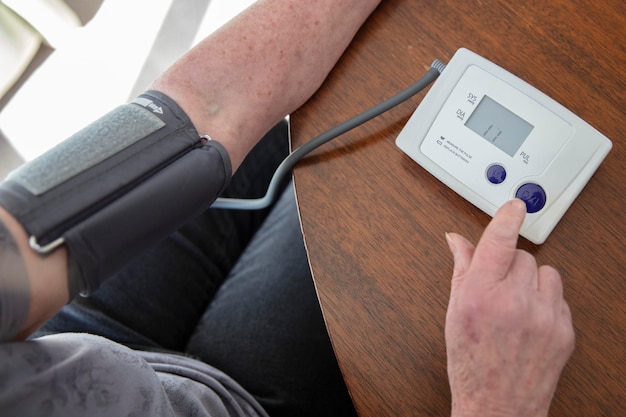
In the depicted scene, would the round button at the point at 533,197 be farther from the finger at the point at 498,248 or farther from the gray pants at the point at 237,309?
the gray pants at the point at 237,309

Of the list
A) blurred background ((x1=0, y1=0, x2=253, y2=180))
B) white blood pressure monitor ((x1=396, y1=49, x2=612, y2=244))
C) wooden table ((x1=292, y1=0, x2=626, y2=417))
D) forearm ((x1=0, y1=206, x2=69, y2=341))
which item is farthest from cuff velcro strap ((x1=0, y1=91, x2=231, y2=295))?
blurred background ((x1=0, y1=0, x2=253, y2=180))

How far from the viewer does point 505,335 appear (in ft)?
1.71

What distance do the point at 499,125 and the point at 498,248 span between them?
0.49ft

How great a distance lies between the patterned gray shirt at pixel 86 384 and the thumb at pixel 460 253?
32 cm

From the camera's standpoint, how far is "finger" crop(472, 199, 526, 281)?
52cm

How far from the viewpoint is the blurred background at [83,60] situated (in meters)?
1.43

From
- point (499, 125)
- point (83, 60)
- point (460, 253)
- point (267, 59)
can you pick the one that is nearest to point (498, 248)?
point (460, 253)

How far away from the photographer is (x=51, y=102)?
57.8 inches

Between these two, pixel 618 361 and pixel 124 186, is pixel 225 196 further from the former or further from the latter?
pixel 618 361

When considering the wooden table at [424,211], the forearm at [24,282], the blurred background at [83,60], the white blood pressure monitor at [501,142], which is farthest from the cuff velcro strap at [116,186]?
the blurred background at [83,60]

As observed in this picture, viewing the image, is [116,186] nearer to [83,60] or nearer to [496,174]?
[496,174]

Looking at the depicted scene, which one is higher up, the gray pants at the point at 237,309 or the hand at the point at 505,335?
the hand at the point at 505,335

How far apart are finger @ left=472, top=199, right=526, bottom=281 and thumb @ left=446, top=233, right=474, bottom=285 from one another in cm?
1

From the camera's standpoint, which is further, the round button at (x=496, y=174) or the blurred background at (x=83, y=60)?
the blurred background at (x=83, y=60)
